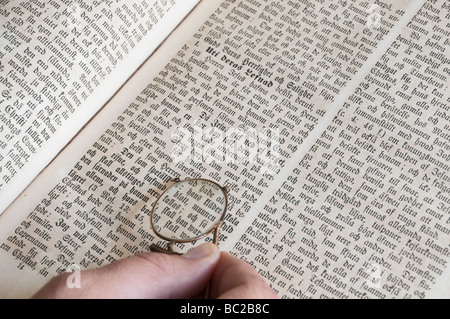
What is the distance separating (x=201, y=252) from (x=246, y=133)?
274 mm

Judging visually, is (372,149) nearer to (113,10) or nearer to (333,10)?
(333,10)

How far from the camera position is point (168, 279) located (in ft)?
2.28

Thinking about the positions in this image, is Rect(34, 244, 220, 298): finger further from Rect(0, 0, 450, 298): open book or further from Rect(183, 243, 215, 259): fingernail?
Rect(0, 0, 450, 298): open book

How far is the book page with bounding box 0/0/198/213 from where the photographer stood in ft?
2.95

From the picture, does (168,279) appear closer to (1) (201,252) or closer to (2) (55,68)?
(1) (201,252)

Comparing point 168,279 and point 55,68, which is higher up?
point 55,68

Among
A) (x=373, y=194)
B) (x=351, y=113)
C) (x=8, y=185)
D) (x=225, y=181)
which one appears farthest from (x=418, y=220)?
(x=8, y=185)

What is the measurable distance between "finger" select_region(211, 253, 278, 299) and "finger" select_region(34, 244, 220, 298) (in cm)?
1

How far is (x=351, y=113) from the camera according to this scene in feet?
3.06

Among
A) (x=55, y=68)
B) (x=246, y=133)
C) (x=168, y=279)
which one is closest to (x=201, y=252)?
(x=168, y=279)

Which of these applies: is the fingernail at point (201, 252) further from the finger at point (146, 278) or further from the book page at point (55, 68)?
the book page at point (55, 68)

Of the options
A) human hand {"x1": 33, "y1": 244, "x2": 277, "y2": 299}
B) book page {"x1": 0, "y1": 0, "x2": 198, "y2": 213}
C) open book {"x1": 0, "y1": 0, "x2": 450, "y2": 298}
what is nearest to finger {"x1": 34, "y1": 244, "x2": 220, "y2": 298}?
human hand {"x1": 33, "y1": 244, "x2": 277, "y2": 299}

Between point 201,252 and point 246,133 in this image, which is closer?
point 201,252
